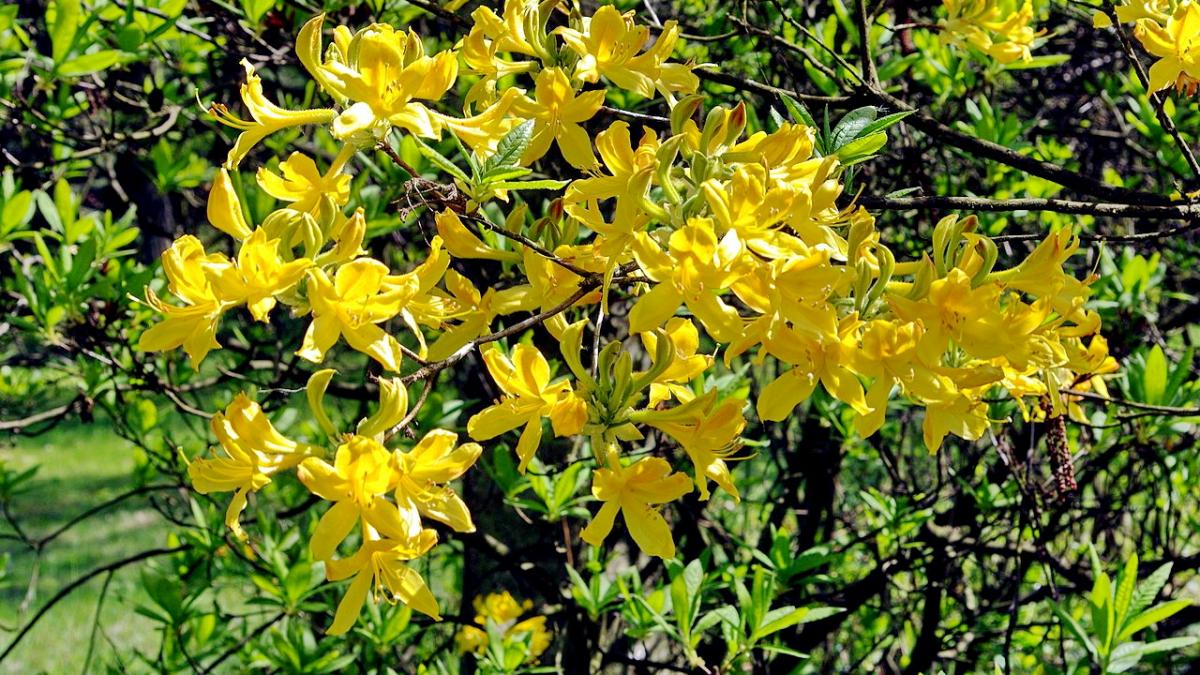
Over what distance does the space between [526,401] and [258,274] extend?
0.94 feet

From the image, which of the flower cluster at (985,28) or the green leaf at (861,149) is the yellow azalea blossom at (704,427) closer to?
the green leaf at (861,149)

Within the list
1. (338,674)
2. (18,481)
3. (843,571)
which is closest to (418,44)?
(338,674)

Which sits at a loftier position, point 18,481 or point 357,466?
point 357,466

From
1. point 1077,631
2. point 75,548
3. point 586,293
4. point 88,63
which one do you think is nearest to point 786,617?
point 1077,631

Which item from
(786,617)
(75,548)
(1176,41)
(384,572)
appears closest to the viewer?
(384,572)

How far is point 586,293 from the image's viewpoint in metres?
1.21

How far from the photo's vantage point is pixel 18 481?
9.49 feet

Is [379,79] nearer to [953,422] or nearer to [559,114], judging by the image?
[559,114]

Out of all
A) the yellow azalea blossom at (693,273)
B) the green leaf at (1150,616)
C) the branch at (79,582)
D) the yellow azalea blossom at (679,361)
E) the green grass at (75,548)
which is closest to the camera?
Result: the yellow azalea blossom at (693,273)

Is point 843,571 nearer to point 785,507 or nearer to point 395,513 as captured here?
point 785,507

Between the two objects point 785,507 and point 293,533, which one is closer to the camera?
point 293,533

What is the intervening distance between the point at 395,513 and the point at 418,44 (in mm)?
458

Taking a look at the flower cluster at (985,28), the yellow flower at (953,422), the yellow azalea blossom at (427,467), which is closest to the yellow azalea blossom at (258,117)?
the yellow azalea blossom at (427,467)

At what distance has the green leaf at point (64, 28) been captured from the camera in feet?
6.94
